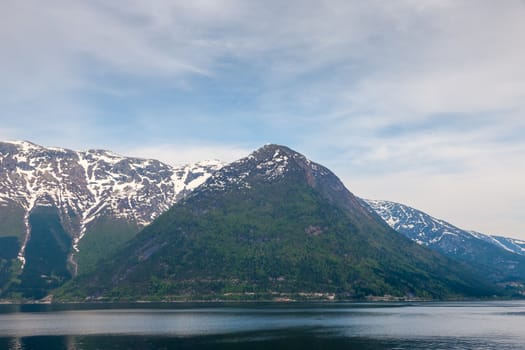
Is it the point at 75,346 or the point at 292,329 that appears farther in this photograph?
the point at 292,329

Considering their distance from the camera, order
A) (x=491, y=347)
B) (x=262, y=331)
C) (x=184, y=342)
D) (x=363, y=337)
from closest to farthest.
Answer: (x=491, y=347) → (x=184, y=342) → (x=363, y=337) → (x=262, y=331)

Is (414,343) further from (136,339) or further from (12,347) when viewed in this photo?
(12,347)

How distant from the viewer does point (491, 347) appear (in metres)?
150

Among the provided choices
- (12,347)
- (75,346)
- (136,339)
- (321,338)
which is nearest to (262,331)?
(321,338)

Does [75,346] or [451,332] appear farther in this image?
[451,332]

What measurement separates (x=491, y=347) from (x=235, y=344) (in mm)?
67389

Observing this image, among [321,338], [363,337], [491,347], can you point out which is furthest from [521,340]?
[321,338]

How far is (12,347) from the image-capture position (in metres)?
155

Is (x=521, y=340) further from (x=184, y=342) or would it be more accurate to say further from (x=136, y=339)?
(x=136, y=339)

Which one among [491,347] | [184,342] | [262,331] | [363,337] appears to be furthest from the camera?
[262,331]

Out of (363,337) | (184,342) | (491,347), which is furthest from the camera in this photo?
(363,337)

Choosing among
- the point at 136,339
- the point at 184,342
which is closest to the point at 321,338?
the point at 184,342

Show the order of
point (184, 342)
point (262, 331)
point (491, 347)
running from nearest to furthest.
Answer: point (491, 347) < point (184, 342) < point (262, 331)

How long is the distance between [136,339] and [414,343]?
79.5 metres
